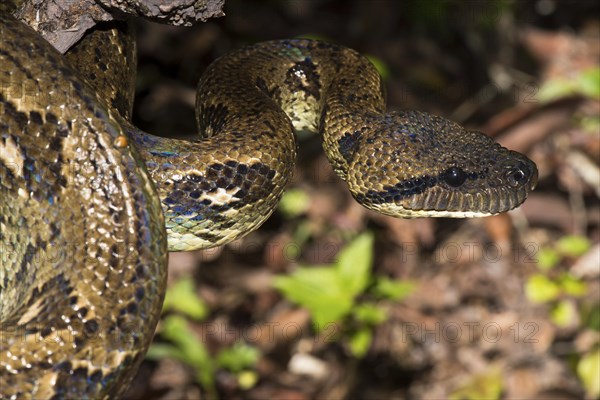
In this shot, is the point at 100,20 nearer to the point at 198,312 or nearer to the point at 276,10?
the point at 198,312

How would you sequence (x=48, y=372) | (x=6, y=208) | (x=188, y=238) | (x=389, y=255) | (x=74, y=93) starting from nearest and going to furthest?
1. (x=48, y=372)
2. (x=74, y=93)
3. (x=6, y=208)
4. (x=188, y=238)
5. (x=389, y=255)

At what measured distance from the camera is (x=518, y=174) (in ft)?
14.4

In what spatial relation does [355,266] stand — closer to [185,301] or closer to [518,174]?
[185,301]

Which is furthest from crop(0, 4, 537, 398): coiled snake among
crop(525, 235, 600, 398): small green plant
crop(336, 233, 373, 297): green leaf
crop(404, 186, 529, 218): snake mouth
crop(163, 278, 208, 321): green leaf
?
crop(525, 235, 600, 398): small green plant

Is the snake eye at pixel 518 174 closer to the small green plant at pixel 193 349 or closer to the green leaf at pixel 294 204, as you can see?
the small green plant at pixel 193 349

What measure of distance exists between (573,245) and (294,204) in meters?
2.67

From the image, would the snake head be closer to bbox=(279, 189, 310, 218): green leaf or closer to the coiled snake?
the coiled snake

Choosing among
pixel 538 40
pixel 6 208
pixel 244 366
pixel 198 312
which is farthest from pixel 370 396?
pixel 538 40

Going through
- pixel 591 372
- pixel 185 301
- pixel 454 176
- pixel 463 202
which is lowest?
pixel 591 372

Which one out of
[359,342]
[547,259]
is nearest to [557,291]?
[547,259]

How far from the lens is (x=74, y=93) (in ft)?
10.5

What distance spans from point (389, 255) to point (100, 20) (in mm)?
4624

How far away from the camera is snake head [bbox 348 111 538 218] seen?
4.19 meters

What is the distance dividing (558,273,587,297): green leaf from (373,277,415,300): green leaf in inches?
55.0
